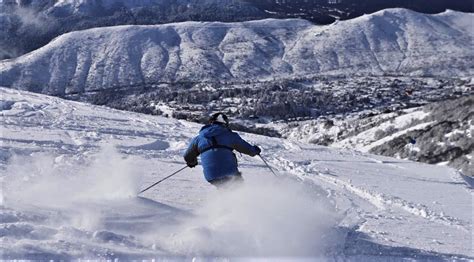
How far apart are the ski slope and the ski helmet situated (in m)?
1.24

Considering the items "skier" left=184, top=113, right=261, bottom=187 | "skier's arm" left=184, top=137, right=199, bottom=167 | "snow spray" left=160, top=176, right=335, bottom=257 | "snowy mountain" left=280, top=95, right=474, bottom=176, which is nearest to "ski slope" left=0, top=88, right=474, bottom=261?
"snow spray" left=160, top=176, right=335, bottom=257

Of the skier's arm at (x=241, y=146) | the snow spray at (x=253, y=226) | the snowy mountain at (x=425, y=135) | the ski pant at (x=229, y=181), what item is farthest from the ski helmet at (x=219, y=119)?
the snowy mountain at (x=425, y=135)

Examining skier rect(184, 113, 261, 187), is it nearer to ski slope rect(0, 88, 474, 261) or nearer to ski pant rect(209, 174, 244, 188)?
ski pant rect(209, 174, 244, 188)

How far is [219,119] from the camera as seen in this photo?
11.2 meters

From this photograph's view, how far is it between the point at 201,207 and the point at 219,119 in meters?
1.89

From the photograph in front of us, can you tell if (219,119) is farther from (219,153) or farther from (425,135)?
(425,135)

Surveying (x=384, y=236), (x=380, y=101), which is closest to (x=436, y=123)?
(x=384, y=236)

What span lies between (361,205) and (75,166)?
6.05 metres

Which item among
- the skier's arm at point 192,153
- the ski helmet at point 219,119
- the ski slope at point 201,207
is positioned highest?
the ski helmet at point 219,119

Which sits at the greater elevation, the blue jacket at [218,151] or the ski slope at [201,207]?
the blue jacket at [218,151]

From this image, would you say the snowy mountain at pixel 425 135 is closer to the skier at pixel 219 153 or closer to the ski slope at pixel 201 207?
the ski slope at pixel 201 207

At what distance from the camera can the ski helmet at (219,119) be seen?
35.7 feet

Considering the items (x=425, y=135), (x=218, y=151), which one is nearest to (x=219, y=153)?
(x=218, y=151)

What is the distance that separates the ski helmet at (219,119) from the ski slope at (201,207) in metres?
1.24
